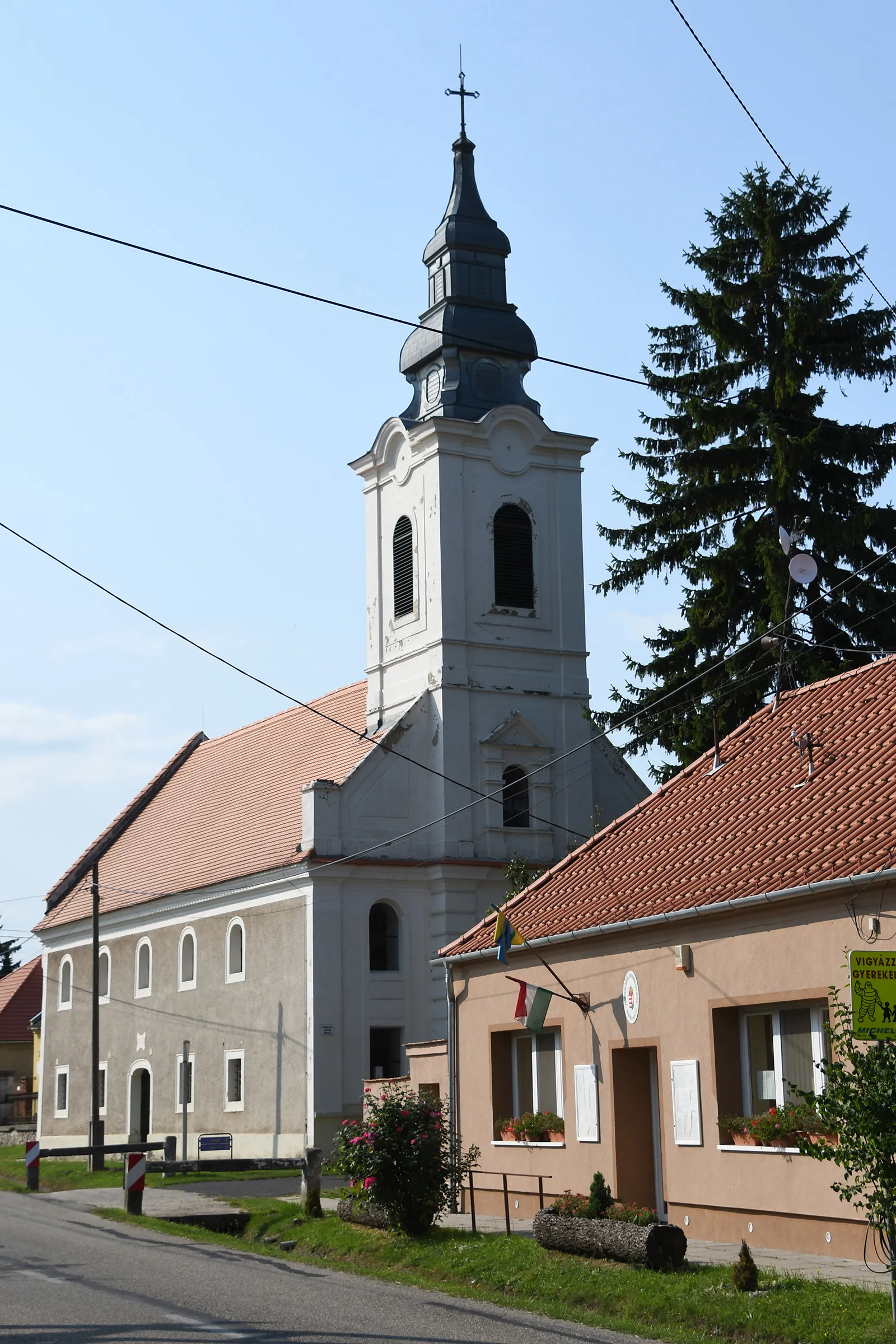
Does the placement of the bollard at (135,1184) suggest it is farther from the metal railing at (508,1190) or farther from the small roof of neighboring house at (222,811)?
the small roof of neighboring house at (222,811)

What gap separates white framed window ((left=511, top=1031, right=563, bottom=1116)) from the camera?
22059mm

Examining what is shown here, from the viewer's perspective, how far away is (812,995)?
55.1ft

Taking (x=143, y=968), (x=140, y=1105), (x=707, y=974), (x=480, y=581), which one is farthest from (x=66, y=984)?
(x=707, y=974)

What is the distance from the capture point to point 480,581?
131 ft

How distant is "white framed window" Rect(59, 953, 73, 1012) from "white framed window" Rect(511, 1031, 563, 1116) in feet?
102

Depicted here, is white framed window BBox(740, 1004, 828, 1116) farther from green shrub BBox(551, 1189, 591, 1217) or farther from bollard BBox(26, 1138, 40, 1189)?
bollard BBox(26, 1138, 40, 1189)

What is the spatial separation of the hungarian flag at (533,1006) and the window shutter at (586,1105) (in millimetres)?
860

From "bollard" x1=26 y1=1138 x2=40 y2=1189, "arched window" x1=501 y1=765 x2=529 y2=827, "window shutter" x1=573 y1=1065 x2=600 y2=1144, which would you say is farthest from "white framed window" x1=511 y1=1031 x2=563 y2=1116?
"arched window" x1=501 y1=765 x2=529 y2=827

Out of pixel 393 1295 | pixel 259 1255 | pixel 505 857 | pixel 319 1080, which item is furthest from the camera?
pixel 505 857

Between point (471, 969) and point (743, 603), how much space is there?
11.2 metres

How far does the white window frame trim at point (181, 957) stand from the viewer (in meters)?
42.8

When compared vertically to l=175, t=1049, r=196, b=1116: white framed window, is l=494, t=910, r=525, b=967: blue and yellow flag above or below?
above

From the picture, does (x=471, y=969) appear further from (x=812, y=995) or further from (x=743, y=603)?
(x=743, y=603)

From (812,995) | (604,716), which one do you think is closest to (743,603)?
(604,716)
